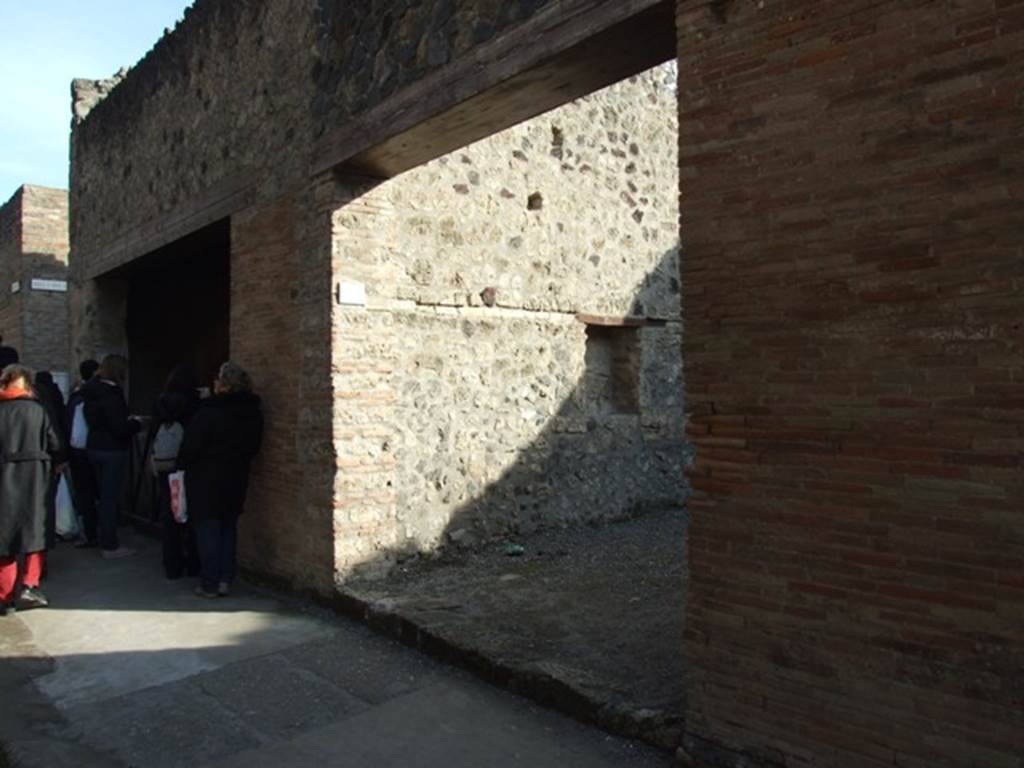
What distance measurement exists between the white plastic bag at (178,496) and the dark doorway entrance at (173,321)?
4359mm

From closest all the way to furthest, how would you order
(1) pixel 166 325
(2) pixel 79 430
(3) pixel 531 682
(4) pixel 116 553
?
(3) pixel 531 682, (2) pixel 79 430, (4) pixel 116 553, (1) pixel 166 325

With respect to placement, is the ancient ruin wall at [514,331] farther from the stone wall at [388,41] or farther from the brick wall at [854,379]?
the brick wall at [854,379]

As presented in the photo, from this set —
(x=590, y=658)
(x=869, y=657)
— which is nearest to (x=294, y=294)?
(x=590, y=658)

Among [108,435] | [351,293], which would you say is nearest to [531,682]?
[351,293]

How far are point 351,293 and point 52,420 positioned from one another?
8.74 feet

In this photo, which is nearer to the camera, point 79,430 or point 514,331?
point 514,331

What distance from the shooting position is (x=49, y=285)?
45.4ft

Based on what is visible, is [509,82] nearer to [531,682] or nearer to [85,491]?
[531,682]

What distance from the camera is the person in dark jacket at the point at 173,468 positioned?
21.8ft

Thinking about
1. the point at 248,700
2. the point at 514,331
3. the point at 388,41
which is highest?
the point at 388,41

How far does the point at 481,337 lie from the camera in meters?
6.87

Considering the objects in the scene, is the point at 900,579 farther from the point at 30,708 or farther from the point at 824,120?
the point at 30,708

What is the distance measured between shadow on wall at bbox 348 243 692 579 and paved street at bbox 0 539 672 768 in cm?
100

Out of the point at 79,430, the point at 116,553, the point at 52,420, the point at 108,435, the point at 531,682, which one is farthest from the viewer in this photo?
the point at 116,553
